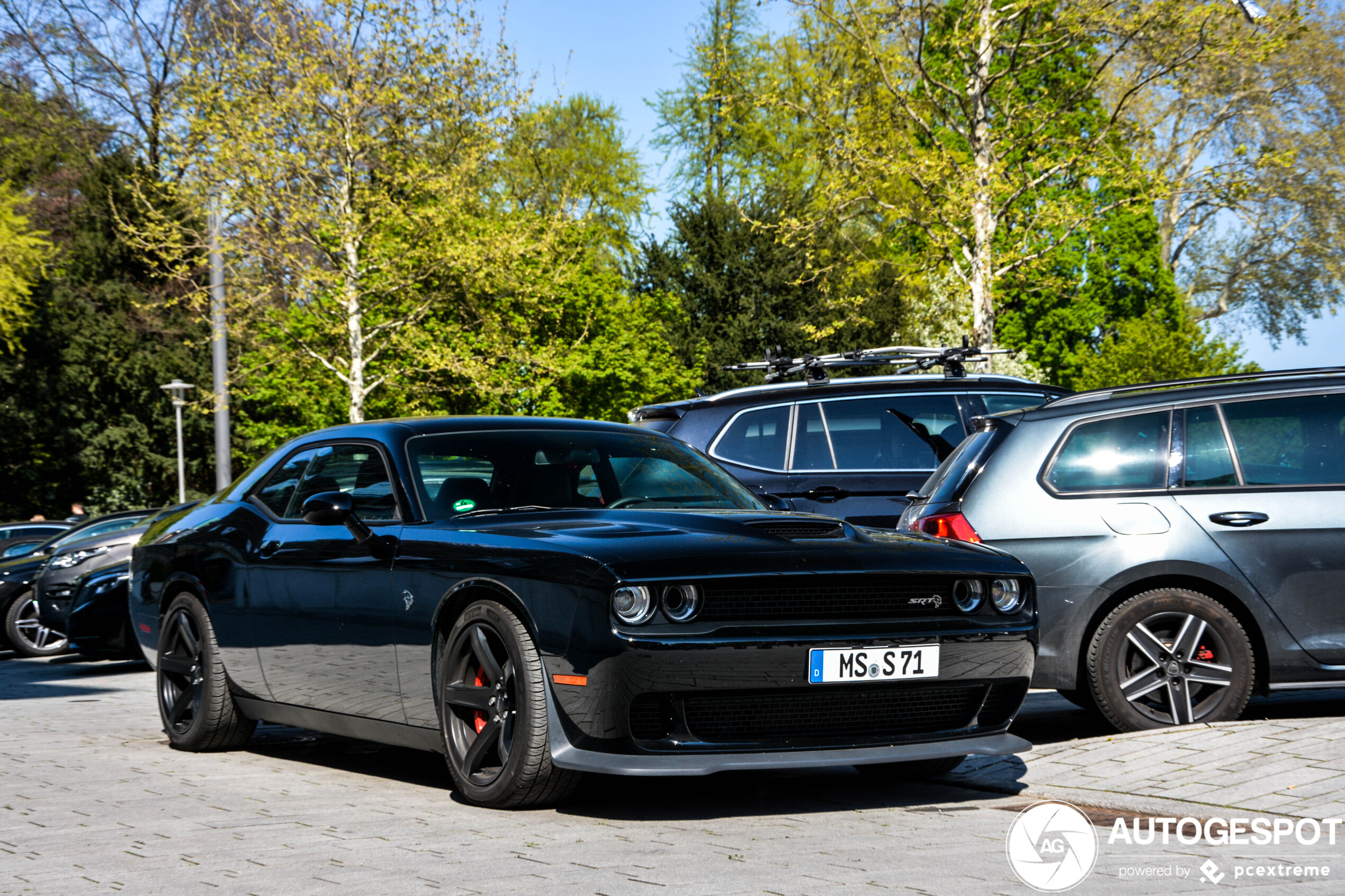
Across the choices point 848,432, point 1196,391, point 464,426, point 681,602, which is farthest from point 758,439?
point 681,602

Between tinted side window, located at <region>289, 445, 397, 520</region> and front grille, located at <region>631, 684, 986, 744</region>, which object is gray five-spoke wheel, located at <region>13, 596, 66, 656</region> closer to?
tinted side window, located at <region>289, 445, 397, 520</region>

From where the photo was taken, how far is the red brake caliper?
528 centimetres

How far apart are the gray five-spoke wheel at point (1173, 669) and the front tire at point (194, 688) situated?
4.22 m

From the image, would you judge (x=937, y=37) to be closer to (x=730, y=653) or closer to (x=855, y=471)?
(x=855, y=471)

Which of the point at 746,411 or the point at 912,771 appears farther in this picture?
the point at 746,411

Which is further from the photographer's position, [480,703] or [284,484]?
[284,484]

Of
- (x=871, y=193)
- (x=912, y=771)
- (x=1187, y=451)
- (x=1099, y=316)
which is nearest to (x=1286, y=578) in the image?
(x=1187, y=451)

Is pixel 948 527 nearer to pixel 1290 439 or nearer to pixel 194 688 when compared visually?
pixel 1290 439

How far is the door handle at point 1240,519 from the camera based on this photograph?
6.68 m

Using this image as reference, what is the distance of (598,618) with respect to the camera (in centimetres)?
478

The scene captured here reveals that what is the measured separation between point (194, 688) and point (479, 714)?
102 inches

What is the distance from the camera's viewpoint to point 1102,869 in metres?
4.33

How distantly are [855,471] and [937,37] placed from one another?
634 inches

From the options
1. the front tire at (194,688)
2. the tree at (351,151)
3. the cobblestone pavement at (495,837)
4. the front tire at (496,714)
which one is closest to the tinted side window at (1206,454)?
the cobblestone pavement at (495,837)
